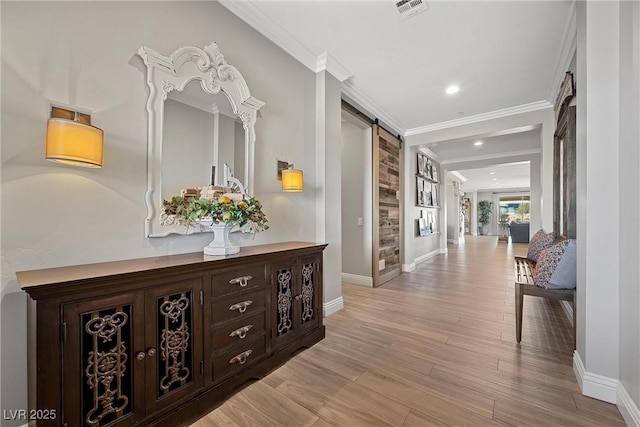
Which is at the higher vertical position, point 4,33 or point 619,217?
point 4,33

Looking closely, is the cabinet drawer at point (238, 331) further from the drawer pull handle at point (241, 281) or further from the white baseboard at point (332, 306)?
the white baseboard at point (332, 306)

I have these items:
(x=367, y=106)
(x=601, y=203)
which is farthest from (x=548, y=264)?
(x=367, y=106)

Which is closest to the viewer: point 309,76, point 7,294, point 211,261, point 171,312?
point 7,294

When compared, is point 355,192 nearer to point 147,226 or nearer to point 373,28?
point 373,28

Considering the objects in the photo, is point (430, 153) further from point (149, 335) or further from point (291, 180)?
point (149, 335)

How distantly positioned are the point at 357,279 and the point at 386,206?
4.57 ft

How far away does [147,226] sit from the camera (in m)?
1.62

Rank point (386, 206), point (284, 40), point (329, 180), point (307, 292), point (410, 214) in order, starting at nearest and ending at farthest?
point (307, 292)
point (284, 40)
point (329, 180)
point (386, 206)
point (410, 214)

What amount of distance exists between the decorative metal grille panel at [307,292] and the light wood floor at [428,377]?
11.5 inches

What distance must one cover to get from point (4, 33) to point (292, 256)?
6.43 ft

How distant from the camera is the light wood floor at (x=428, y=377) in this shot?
4.95 feet

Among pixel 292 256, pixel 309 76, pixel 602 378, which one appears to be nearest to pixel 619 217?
pixel 602 378

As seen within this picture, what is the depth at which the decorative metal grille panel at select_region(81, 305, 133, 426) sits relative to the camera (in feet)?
3.72

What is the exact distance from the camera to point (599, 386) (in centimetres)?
163
